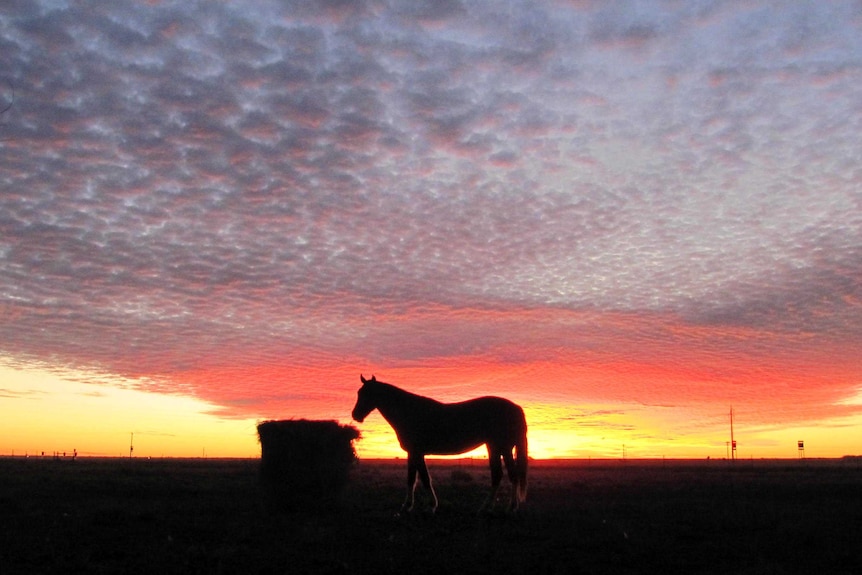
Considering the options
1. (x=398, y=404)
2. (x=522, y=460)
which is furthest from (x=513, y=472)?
(x=398, y=404)

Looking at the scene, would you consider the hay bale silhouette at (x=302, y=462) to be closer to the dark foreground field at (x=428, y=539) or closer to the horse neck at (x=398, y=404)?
the dark foreground field at (x=428, y=539)

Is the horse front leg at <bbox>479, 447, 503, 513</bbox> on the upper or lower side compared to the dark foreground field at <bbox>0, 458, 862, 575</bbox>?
upper

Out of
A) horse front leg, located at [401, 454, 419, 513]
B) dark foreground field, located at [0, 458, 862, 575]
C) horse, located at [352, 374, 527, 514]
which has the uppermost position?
horse, located at [352, 374, 527, 514]

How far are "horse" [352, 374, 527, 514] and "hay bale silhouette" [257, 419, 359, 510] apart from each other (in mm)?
1646

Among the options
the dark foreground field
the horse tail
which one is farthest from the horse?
the dark foreground field

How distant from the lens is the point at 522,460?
1468 centimetres

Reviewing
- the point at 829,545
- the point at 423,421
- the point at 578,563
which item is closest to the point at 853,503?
the point at 829,545

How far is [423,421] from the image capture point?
14.6m

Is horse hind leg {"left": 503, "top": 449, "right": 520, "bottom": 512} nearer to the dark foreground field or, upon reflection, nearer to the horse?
the horse

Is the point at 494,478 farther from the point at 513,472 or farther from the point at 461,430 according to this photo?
the point at 461,430

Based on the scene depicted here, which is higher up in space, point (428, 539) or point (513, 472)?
point (513, 472)

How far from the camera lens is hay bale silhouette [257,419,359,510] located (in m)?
15.1

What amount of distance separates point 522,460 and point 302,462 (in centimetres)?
457

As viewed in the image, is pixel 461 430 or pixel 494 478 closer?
pixel 494 478
